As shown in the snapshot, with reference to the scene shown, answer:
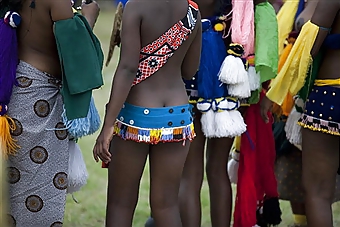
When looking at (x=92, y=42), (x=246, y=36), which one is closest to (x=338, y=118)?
(x=246, y=36)

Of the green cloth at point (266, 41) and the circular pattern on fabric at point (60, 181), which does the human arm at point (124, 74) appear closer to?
the circular pattern on fabric at point (60, 181)

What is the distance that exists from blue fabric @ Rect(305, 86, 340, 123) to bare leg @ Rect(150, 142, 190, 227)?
3.10ft

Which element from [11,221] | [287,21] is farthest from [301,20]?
[11,221]

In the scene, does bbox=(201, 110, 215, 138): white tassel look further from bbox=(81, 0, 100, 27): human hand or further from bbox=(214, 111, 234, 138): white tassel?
bbox=(81, 0, 100, 27): human hand

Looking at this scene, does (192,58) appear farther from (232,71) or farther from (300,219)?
(300,219)

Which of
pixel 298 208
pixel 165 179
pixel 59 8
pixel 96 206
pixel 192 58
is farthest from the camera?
pixel 96 206

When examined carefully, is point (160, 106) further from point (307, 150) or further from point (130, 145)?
point (307, 150)

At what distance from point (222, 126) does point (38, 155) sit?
122cm

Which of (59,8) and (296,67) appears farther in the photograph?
(296,67)

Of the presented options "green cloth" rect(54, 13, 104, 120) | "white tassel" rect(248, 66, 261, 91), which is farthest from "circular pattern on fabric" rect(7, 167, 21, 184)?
"white tassel" rect(248, 66, 261, 91)

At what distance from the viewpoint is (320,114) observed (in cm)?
383

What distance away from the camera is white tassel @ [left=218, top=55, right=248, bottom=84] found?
3.90m

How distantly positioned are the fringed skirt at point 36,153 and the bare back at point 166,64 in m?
0.42

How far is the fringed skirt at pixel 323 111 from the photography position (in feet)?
12.4
